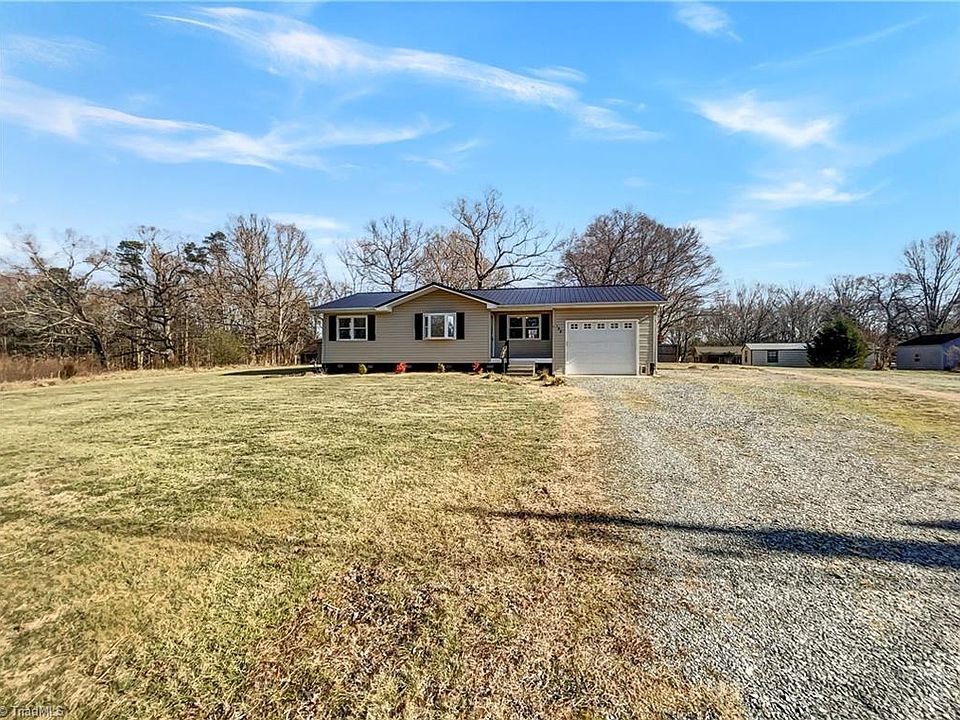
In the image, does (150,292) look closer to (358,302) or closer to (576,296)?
(358,302)

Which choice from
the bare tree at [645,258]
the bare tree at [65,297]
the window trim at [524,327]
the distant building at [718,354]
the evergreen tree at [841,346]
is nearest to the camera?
the window trim at [524,327]

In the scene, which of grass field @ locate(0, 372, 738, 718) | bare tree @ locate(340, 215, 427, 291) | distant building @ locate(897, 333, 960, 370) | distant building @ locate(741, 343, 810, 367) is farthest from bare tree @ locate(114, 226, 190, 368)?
distant building @ locate(897, 333, 960, 370)

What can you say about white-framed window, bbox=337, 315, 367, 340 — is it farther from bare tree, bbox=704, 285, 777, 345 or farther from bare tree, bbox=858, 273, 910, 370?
bare tree, bbox=858, 273, 910, 370

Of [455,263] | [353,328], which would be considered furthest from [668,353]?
[353,328]

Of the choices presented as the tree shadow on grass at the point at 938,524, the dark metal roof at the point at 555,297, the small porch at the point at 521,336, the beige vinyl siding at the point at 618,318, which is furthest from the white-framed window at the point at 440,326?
the tree shadow on grass at the point at 938,524

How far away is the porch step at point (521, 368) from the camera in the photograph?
1616cm

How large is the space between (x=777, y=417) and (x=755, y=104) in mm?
6775

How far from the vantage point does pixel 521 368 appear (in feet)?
53.8

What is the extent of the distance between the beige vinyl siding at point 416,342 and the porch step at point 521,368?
94 centimetres

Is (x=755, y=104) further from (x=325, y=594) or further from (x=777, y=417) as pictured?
(x=325, y=594)

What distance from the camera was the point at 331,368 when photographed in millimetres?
18125

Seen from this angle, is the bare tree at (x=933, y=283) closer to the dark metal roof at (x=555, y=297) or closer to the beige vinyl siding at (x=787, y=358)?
the beige vinyl siding at (x=787, y=358)

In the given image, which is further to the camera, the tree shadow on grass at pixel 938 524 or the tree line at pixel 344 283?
the tree line at pixel 344 283

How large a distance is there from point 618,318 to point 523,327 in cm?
353
